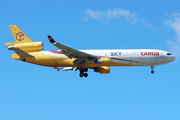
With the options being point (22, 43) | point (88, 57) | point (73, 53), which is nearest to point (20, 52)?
point (22, 43)

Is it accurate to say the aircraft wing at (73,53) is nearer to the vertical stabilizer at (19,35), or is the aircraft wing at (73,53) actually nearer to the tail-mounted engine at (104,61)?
the tail-mounted engine at (104,61)

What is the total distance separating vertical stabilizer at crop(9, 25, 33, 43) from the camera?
5026 cm

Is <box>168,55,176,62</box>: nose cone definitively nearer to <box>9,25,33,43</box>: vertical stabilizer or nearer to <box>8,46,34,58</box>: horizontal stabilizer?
<box>8,46,34,58</box>: horizontal stabilizer

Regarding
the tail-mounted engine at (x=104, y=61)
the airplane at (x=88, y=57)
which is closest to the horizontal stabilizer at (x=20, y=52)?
the airplane at (x=88, y=57)

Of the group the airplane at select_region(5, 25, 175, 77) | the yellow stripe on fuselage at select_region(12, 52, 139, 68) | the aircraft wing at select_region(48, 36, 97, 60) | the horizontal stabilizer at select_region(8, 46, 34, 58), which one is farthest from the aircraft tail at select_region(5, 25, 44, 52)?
the aircraft wing at select_region(48, 36, 97, 60)

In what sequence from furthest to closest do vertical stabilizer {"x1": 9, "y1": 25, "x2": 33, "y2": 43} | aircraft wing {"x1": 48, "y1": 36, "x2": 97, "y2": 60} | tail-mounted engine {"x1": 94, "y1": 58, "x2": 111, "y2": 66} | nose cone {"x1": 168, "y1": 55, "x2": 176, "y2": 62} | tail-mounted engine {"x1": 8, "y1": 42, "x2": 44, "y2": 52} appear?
vertical stabilizer {"x1": 9, "y1": 25, "x2": 33, "y2": 43} → nose cone {"x1": 168, "y1": 55, "x2": 176, "y2": 62} → tail-mounted engine {"x1": 8, "y1": 42, "x2": 44, "y2": 52} → tail-mounted engine {"x1": 94, "y1": 58, "x2": 111, "y2": 66} → aircraft wing {"x1": 48, "y1": 36, "x2": 97, "y2": 60}

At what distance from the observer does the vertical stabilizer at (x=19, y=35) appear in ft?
165

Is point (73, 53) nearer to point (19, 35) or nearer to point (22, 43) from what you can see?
point (22, 43)

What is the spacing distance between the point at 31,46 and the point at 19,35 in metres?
2.75

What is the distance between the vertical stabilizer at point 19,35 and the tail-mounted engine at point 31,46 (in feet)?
2.51

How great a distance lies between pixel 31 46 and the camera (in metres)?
49.7

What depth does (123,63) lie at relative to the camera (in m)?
48.8

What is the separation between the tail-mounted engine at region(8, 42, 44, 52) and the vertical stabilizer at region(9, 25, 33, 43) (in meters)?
0.77

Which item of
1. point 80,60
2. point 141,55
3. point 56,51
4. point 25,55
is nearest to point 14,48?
point 25,55
